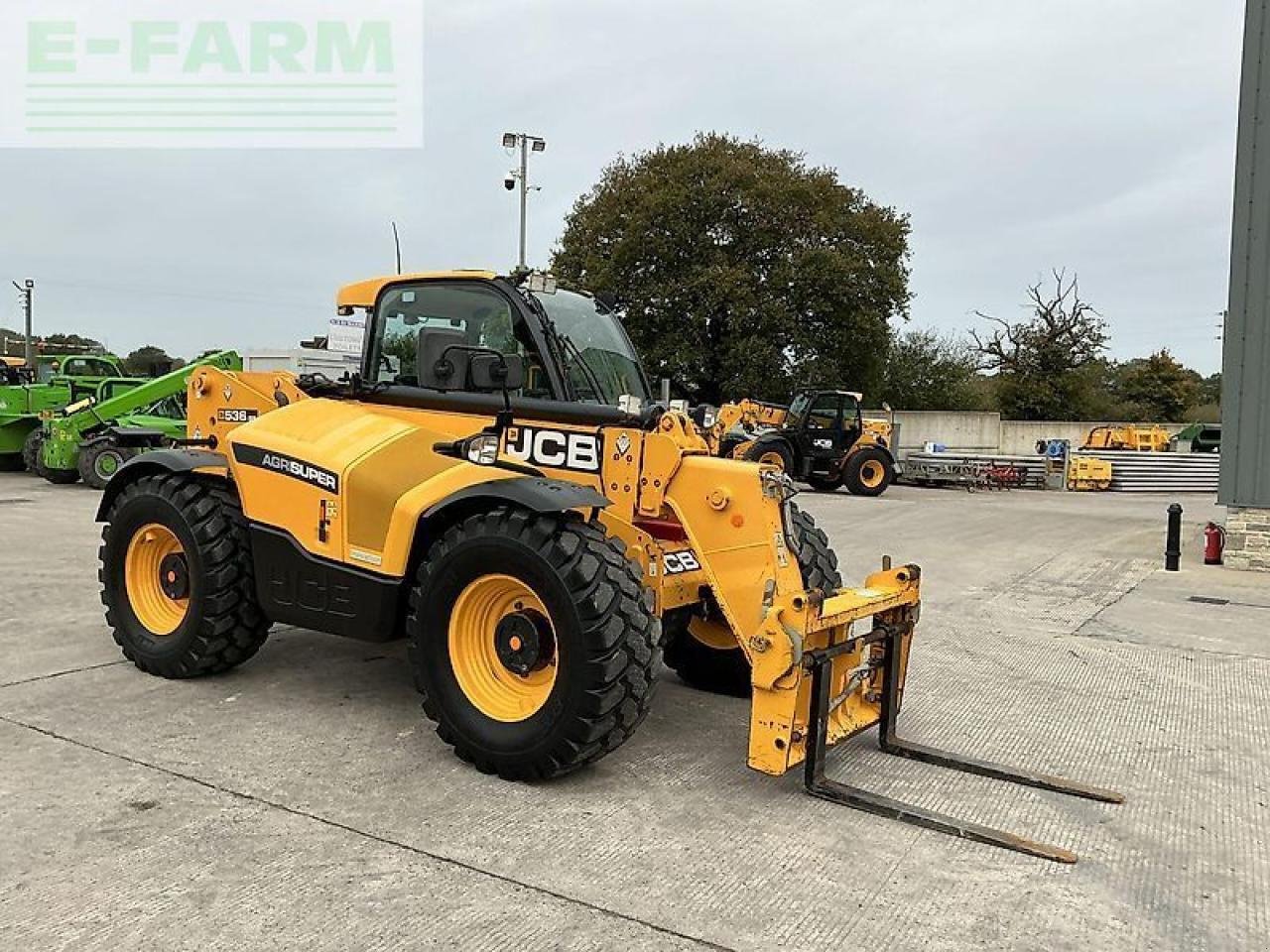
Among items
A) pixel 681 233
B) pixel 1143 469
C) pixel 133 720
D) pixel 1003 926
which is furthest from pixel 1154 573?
pixel 681 233

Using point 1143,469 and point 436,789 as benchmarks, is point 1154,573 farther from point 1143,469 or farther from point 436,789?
point 1143,469

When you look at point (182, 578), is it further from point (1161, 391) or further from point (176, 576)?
point (1161, 391)

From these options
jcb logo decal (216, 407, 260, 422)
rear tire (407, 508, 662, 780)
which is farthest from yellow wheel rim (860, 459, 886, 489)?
rear tire (407, 508, 662, 780)

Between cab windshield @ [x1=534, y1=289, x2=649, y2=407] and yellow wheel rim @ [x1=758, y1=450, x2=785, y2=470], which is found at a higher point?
cab windshield @ [x1=534, y1=289, x2=649, y2=407]

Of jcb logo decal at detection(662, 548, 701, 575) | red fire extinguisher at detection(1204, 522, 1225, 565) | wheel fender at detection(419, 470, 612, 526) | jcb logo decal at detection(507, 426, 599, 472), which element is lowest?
red fire extinguisher at detection(1204, 522, 1225, 565)

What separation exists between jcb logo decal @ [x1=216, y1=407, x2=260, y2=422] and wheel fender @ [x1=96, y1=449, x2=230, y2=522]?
11.4 inches

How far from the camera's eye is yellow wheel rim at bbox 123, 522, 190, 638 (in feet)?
18.7

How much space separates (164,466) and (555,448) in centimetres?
224

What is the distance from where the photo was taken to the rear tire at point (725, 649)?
524 cm

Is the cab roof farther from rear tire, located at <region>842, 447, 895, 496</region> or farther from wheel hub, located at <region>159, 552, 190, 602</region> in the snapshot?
rear tire, located at <region>842, 447, 895, 496</region>

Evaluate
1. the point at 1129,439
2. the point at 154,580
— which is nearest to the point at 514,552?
the point at 154,580

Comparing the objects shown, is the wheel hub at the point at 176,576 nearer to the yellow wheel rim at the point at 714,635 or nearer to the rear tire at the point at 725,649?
the rear tire at the point at 725,649

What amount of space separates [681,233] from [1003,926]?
25413 millimetres

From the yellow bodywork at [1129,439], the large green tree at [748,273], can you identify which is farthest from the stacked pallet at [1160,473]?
the large green tree at [748,273]
